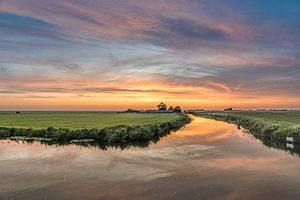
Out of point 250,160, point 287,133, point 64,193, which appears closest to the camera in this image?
point 64,193

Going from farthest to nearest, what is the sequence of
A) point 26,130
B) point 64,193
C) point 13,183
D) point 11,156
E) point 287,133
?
point 26,130, point 287,133, point 11,156, point 13,183, point 64,193

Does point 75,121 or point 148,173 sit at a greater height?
point 75,121

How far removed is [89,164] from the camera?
64.8 ft

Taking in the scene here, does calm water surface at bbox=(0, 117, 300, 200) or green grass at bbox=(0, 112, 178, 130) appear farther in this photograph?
green grass at bbox=(0, 112, 178, 130)

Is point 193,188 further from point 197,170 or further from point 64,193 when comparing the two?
point 64,193

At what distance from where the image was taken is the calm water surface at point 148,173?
13.5 m

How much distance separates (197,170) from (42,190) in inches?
337

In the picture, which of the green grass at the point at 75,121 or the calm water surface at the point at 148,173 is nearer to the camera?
the calm water surface at the point at 148,173

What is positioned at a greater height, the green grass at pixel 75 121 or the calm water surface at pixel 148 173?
the green grass at pixel 75 121

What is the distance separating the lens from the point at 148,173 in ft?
56.0

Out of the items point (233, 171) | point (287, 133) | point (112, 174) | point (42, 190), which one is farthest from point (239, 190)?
point (287, 133)

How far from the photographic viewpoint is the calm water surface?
532 inches

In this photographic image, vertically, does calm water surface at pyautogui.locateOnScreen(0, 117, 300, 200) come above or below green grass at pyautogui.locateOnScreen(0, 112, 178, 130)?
below

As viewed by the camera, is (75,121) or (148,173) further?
(75,121)
